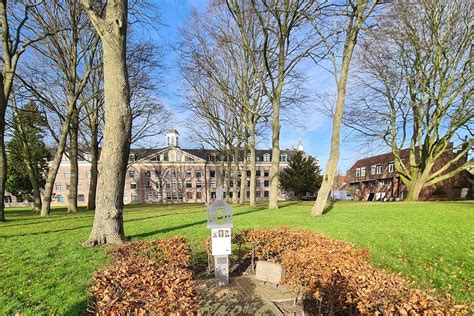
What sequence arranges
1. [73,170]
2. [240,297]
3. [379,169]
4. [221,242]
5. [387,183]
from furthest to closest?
[379,169] < [387,183] < [73,170] < [221,242] < [240,297]

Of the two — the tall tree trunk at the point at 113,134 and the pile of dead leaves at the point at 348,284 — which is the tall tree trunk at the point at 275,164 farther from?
the tall tree trunk at the point at 113,134

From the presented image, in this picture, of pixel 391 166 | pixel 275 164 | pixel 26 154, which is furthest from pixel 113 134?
pixel 391 166

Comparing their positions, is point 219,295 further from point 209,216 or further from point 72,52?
point 72,52

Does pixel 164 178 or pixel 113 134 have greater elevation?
pixel 113 134

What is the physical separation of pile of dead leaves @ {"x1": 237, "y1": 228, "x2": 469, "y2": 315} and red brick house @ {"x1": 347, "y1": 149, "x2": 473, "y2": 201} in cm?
3358

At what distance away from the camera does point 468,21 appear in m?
18.2

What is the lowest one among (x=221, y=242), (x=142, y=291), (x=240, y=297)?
(x=240, y=297)

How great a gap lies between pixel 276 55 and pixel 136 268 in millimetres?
16885

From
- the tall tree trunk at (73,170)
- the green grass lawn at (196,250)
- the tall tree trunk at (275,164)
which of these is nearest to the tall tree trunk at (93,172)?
the tall tree trunk at (73,170)

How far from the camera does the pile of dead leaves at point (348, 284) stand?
2406 millimetres

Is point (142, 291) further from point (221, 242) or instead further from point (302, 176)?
point (302, 176)

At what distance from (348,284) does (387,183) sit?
44.7 m

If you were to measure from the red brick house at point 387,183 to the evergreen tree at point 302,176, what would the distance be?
33.0ft

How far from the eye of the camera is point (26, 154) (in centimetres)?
2041
